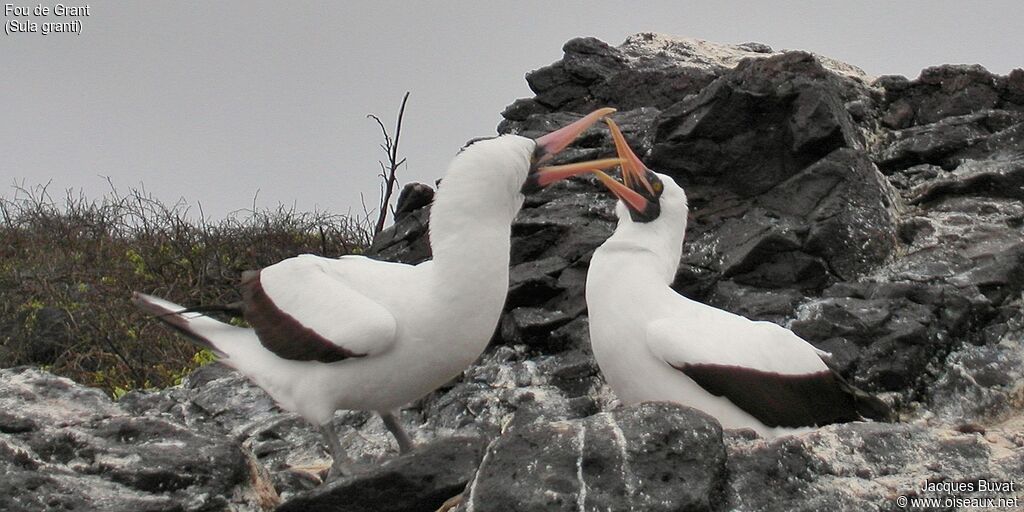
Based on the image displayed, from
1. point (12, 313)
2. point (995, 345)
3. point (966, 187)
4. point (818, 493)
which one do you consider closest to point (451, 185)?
point (818, 493)

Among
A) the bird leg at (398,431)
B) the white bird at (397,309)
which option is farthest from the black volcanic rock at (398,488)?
the bird leg at (398,431)

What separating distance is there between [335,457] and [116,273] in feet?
26.0

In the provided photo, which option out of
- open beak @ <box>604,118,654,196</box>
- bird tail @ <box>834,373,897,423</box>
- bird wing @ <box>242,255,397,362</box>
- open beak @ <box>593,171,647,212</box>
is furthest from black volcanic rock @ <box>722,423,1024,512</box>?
open beak @ <box>604,118,654,196</box>

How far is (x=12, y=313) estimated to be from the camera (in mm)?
11352

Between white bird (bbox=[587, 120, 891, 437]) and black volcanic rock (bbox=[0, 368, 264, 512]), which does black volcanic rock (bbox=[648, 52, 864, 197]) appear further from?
black volcanic rock (bbox=[0, 368, 264, 512])

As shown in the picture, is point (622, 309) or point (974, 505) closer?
point (974, 505)

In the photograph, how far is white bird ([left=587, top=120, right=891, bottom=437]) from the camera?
5.32 metres

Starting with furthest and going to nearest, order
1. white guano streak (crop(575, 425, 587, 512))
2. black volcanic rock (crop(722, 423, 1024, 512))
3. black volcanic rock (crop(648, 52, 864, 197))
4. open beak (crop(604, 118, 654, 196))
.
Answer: black volcanic rock (crop(648, 52, 864, 197)) → open beak (crop(604, 118, 654, 196)) → black volcanic rock (crop(722, 423, 1024, 512)) → white guano streak (crop(575, 425, 587, 512))

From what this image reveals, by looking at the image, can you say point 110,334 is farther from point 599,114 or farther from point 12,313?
point 599,114

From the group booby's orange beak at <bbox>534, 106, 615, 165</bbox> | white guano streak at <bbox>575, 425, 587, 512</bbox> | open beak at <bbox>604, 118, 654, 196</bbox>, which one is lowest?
white guano streak at <bbox>575, 425, 587, 512</bbox>

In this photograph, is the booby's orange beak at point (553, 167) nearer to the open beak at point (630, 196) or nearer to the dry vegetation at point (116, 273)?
the open beak at point (630, 196)

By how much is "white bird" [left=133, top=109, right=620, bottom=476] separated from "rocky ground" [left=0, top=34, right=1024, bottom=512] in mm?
435

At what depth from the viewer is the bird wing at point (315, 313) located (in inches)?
200

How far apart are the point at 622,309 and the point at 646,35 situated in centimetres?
526
